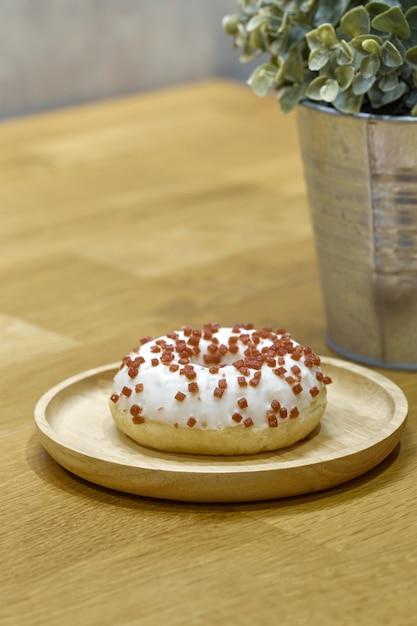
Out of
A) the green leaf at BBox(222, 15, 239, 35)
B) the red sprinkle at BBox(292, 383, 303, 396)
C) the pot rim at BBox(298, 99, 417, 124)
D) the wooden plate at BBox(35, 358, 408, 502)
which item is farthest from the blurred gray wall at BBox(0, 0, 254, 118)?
the red sprinkle at BBox(292, 383, 303, 396)

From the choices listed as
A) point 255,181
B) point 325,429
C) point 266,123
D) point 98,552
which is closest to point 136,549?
point 98,552

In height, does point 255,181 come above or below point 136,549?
below

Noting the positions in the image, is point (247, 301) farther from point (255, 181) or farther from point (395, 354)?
point (255, 181)

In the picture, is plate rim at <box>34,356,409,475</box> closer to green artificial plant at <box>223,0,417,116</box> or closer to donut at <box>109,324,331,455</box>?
donut at <box>109,324,331,455</box>

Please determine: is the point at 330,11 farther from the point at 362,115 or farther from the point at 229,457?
the point at 229,457

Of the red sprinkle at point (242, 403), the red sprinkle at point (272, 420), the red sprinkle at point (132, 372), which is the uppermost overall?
the red sprinkle at point (132, 372)

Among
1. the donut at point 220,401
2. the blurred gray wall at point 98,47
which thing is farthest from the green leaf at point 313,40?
the blurred gray wall at point 98,47

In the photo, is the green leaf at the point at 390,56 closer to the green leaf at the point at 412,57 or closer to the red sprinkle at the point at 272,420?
the green leaf at the point at 412,57
